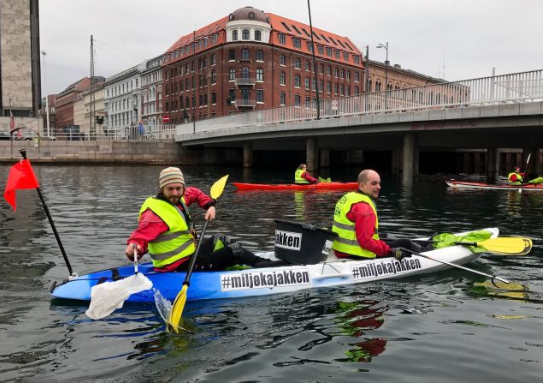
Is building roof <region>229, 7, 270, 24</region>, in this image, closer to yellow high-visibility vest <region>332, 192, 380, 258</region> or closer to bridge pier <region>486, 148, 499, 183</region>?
bridge pier <region>486, 148, 499, 183</region>

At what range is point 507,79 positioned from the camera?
23172mm

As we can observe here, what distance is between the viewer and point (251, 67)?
3017 inches

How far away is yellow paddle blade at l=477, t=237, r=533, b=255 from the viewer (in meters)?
9.21

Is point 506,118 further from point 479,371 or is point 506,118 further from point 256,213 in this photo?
point 479,371

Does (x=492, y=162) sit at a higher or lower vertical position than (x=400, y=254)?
higher

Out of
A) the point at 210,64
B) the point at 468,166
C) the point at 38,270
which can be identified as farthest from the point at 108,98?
the point at 38,270

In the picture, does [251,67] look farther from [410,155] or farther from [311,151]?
[410,155]

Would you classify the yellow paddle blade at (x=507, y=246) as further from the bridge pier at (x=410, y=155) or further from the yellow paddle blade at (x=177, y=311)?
the bridge pier at (x=410, y=155)

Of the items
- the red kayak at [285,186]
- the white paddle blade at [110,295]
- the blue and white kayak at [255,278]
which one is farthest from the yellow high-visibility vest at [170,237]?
the red kayak at [285,186]

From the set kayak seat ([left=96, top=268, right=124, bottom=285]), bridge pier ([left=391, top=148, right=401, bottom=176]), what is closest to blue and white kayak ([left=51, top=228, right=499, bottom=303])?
kayak seat ([left=96, top=268, right=124, bottom=285])

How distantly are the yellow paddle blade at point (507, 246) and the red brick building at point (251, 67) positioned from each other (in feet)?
206

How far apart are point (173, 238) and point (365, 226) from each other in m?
2.99

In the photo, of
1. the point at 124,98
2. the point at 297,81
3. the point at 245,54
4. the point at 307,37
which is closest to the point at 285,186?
the point at 245,54

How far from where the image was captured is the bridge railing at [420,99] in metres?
22.8
